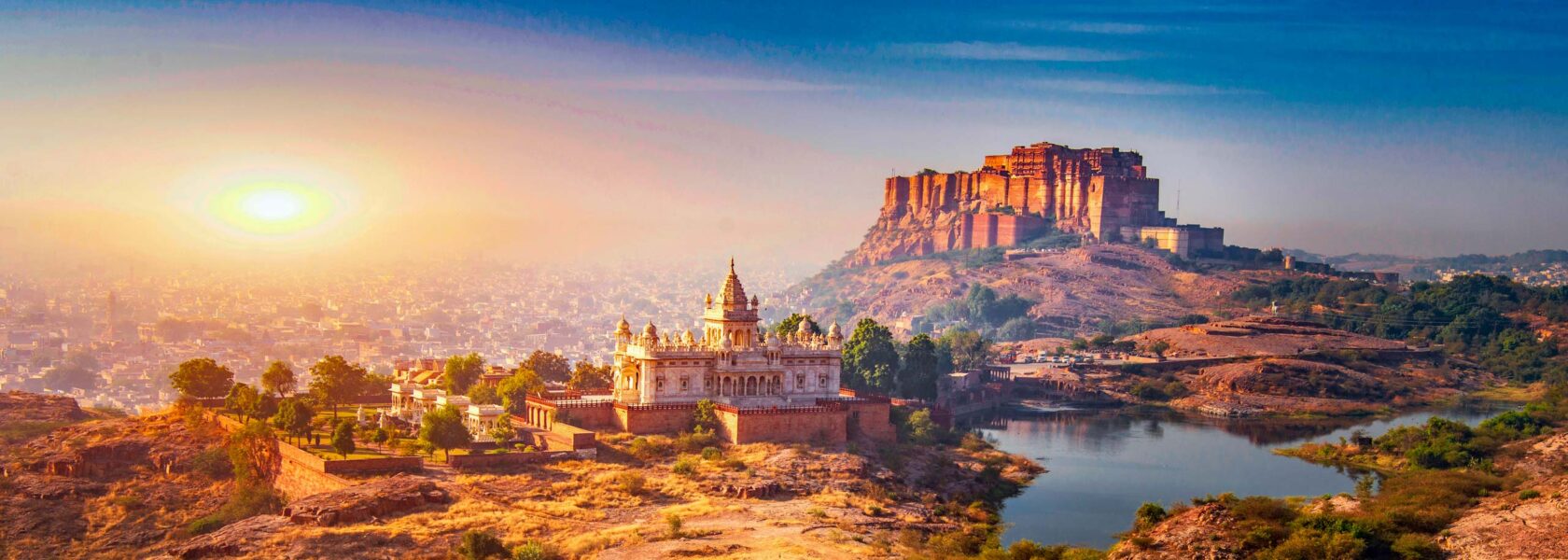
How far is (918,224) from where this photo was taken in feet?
481

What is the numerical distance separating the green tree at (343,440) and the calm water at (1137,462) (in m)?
17.8

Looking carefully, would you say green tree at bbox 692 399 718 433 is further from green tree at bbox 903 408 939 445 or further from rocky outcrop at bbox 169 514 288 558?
rocky outcrop at bbox 169 514 288 558

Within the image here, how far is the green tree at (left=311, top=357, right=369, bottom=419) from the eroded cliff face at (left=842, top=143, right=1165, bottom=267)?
87370 millimetres

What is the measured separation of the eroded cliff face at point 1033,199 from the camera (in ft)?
425

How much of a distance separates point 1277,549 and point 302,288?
106m

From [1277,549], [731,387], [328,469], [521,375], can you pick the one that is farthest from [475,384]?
[1277,549]

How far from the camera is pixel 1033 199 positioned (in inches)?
5285

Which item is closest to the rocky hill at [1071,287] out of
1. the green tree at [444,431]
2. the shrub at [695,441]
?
the shrub at [695,441]

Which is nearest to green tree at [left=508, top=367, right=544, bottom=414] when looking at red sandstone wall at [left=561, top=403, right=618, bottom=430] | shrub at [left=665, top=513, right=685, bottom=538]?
red sandstone wall at [left=561, top=403, right=618, bottom=430]

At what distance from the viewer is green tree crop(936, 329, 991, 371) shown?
3216 inches

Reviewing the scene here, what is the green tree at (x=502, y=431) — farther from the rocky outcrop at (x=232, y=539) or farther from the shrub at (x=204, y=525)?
the shrub at (x=204, y=525)

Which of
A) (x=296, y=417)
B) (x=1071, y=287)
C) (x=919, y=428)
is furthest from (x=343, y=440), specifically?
(x=1071, y=287)

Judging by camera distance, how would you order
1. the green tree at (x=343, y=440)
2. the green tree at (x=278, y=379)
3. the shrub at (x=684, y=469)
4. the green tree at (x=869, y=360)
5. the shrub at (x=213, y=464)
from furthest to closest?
1. the green tree at (x=869, y=360)
2. the green tree at (x=278, y=379)
3. the shrub at (x=213, y=464)
4. the shrub at (x=684, y=469)
5. the green tree at (x=343, y=440)

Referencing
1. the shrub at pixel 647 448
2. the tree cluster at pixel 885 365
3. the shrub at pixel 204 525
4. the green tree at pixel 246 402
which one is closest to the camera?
the shrub at pixel 204 525
